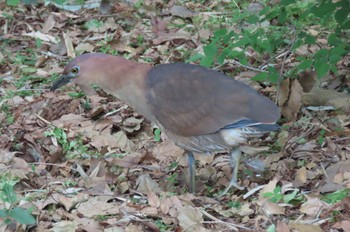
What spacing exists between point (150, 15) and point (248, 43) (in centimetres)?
258

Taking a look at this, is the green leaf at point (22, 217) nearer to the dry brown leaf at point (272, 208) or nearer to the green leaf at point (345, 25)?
the dry brown leaf at point (272, 208)

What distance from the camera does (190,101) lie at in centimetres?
511

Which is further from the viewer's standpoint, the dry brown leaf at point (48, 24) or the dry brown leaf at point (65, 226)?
the dry brown leaf at point (48, 24)

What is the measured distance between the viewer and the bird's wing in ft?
16.3

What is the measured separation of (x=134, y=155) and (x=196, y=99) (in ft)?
3.24

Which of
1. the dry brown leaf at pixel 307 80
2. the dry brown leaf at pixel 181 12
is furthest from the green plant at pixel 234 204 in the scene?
the dry brown leaf at pixel 181 12

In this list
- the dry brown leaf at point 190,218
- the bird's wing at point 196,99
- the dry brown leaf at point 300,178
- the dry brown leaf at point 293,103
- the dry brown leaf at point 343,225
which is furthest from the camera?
the dry brown leaf at point 293,103

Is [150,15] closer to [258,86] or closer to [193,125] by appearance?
[258,86]

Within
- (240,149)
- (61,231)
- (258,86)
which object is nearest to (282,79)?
(258,86)

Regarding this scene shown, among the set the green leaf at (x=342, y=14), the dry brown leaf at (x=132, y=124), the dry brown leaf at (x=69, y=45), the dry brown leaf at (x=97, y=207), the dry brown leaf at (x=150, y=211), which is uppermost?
the green leaf at (x=342, y=14)

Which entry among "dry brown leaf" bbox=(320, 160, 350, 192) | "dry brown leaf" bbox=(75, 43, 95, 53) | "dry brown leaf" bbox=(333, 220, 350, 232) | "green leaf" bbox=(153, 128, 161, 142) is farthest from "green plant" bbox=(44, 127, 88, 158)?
"dry brown leaf" bbox=(333, 220, 350, 232)

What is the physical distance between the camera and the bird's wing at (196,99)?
4980mm

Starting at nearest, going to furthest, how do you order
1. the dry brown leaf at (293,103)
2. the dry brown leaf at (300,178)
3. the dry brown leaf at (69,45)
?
the dry brown leaf at (300,178)
the dry brown leaf at (293,103)
the dry brown leaf at (69,45)

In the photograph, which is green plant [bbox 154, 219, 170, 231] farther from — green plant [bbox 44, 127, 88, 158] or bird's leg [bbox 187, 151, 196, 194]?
green plant [bbox 44, 127, 88, 158]
